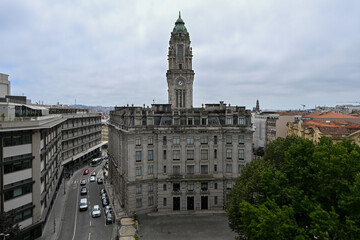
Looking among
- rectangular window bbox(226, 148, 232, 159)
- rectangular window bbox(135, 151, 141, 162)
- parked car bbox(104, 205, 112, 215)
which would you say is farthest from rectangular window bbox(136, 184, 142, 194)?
rectangular window bbox(226, 148, 232, 159)

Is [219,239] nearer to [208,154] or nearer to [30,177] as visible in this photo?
[208,154]

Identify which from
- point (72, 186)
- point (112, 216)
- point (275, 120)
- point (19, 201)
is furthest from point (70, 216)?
point (275, 120)

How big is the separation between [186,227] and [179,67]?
145 ft

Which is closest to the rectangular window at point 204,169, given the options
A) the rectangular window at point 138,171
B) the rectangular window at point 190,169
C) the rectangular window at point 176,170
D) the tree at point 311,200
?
the rectangular window at point 190,169

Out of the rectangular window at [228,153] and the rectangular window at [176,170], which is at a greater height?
the rectangular window at [228,153]

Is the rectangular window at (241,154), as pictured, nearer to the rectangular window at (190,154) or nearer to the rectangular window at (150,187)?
the rectangular window at (190,154)

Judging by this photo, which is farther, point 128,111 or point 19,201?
point 128,111

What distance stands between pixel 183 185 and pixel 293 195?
3402 cm

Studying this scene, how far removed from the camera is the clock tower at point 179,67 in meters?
73.4

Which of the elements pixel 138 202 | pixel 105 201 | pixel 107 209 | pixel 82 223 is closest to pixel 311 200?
pixel 138 202

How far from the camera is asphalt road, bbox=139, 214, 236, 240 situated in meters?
48.8

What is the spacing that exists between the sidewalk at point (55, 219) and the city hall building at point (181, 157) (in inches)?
568

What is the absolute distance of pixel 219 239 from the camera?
156 feet

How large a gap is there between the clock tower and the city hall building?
13.5m
